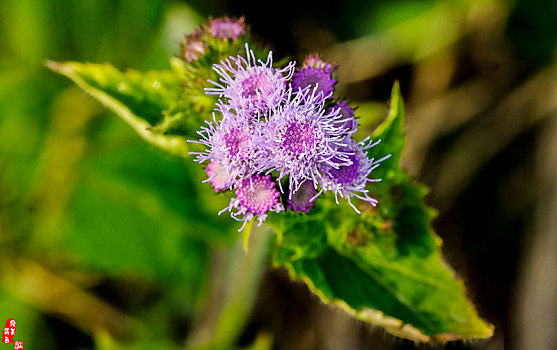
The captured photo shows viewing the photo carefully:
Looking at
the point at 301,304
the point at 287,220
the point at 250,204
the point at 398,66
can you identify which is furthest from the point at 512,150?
the point at 250,204

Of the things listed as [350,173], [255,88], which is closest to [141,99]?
[255,88]

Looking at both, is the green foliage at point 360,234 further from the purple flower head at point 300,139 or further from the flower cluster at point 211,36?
the purple flower head at point 300,139

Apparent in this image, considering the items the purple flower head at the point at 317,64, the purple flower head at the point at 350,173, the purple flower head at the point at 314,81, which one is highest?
the purple flower head at the point at 317,64

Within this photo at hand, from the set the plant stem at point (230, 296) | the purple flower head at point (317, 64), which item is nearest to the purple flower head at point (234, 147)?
the purple flower head at point (317, 64)

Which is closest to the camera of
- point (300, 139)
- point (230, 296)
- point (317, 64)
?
point (300, 139)

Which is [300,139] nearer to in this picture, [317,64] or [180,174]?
[317,64]

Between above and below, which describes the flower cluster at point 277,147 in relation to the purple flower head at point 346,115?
below
